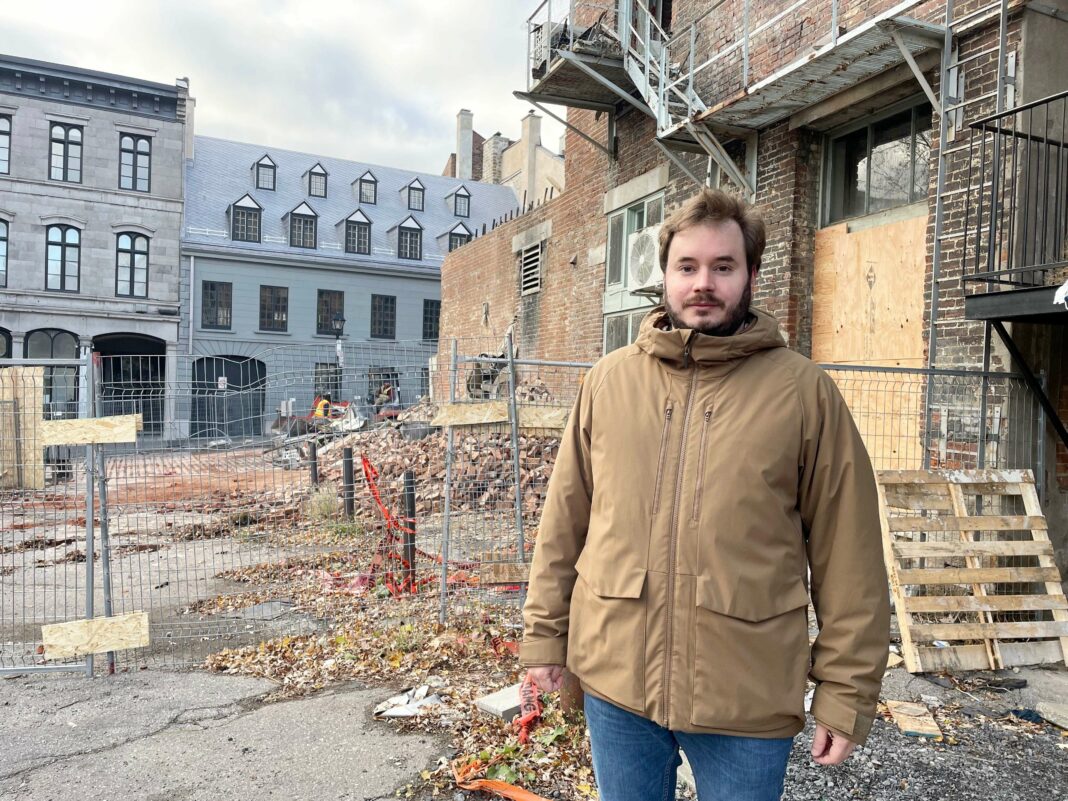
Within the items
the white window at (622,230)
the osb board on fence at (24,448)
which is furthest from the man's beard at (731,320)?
the white window at (622,230)

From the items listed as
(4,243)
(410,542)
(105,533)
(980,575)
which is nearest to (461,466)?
(410,542)

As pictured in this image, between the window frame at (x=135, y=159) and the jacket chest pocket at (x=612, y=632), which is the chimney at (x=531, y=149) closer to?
the window frame at (x=135, y=159)

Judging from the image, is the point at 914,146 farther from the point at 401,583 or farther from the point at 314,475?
the point at 314,475

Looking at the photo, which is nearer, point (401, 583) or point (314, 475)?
point (401, 583)

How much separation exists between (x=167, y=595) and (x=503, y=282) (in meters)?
11.9

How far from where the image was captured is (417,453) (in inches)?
514

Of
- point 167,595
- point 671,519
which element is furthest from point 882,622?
point 167,595

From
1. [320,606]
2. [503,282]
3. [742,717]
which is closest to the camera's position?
[742,717]

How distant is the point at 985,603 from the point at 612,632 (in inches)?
186

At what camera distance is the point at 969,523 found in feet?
18.3

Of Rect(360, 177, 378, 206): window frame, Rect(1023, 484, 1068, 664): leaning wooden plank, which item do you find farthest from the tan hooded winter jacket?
Rect(360, 177, 378, 206): window frame

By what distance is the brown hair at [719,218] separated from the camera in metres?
1.95

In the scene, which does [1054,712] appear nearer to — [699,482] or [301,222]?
[699,482]

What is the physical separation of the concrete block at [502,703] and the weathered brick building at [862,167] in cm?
434
